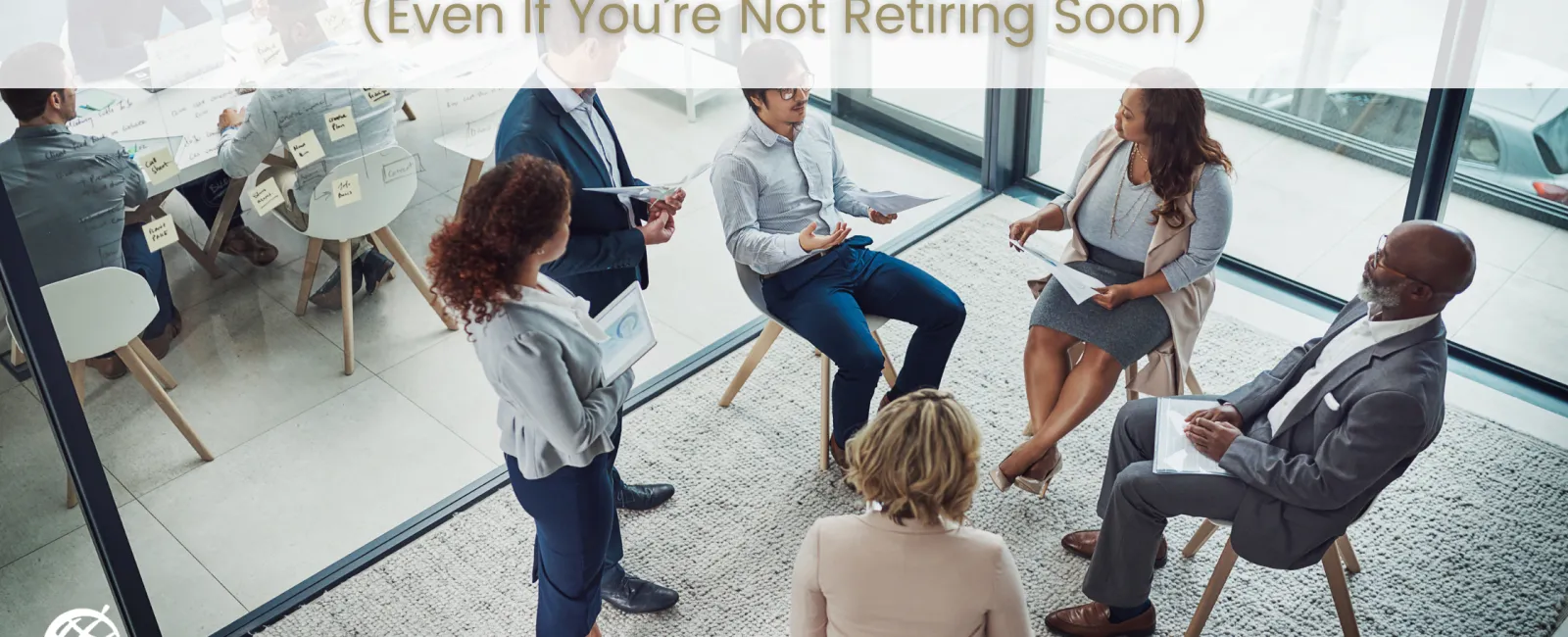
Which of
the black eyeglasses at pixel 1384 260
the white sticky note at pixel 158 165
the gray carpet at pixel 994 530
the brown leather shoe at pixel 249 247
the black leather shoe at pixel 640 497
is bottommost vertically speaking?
the gray carpet at pixel 994 530

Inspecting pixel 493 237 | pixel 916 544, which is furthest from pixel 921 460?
pixel 493 237

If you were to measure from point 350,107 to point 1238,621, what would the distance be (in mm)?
2641

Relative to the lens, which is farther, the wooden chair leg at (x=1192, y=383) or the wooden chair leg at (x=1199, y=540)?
the wooden chair leg at (x=1192, y=383)

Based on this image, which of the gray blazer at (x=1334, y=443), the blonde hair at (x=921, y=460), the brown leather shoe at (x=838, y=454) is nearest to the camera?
the blonde hair at (x=921, y=460)

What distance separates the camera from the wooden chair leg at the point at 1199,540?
3199 mm

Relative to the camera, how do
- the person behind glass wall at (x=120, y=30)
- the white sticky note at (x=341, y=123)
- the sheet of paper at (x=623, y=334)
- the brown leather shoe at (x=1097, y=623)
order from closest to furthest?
the sheet of paper at (x=623, y=334) → the person behind glass wall at (x=120, y=30) → the brown leather shoe at (x=1097, y=623) → the white sticky note at (x=341, y=123)

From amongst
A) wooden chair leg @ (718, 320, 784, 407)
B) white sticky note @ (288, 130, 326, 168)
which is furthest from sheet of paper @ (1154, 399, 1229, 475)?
white sticky note @ (288, 130, 326, 168)

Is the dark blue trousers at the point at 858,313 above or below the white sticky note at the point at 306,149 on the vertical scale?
below

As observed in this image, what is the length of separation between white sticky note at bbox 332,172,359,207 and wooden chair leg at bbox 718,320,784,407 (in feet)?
4.02

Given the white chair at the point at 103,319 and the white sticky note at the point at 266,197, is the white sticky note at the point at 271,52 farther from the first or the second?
the white chair at the point at 103,319

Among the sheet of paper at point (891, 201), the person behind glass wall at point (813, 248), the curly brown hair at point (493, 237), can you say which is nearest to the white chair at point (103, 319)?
the curly brown hair at point (493, 237)

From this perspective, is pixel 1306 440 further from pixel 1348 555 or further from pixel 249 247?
pixel 249 247

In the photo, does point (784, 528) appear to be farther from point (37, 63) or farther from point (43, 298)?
point (37, 63)

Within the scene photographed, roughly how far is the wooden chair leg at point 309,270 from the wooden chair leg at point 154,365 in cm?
44
